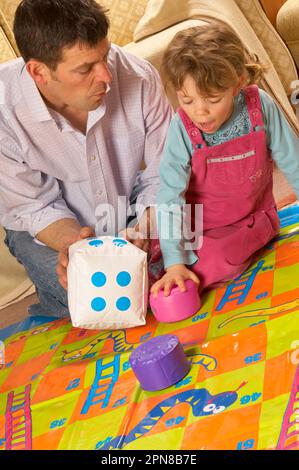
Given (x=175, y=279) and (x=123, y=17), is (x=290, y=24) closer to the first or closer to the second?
(x=123, y=17)

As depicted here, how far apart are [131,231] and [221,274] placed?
0.24 m

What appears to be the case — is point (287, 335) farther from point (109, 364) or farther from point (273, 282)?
point (109, 364)

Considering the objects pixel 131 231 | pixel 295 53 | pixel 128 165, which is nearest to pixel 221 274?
pixel 131 231

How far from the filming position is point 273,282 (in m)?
1.47

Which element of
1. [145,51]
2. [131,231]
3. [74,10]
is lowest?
[131,231]

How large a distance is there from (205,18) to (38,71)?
1.03 metres

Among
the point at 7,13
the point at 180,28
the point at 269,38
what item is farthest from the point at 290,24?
the point at 7,13

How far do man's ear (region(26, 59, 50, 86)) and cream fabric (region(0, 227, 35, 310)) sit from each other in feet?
2.27

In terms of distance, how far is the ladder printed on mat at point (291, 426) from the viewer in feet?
3.24

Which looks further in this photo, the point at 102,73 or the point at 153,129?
the point at 153,129

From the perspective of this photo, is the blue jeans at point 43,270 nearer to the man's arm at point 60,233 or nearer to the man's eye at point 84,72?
the man's arm at point 60,233

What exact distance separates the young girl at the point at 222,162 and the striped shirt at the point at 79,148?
18cm

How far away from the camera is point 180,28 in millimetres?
2367

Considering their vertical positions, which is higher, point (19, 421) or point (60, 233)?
point (60, 233)
